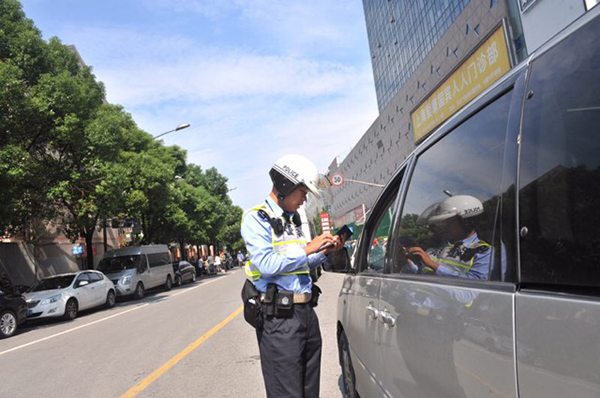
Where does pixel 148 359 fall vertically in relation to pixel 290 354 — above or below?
below

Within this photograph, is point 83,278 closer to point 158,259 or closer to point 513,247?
point 158,259

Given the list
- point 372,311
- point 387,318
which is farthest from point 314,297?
point 387,318

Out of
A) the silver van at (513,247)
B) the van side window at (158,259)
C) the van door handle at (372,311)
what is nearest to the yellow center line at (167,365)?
the van door handle at (372,311)

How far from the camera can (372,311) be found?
2760 millimetres

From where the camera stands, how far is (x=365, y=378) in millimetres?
3070

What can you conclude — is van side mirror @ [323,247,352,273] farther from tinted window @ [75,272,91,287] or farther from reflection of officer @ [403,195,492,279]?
tinted window @ [75,272,91,287]

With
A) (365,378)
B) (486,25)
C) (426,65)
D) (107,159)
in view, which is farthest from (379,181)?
(365,378)

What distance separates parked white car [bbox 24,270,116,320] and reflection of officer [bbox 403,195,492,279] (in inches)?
530

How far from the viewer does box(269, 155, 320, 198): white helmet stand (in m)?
2.74

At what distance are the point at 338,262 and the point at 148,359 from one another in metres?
4.87

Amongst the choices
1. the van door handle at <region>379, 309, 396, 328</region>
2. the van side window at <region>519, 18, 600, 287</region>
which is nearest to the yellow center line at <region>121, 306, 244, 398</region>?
the van door handle at <region>379, 309, 396, 328</region>

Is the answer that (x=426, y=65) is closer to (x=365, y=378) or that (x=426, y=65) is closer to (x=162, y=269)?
(x=162, y=269)

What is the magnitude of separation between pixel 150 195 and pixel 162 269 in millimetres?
3753

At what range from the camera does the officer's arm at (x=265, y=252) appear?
2.59 m
